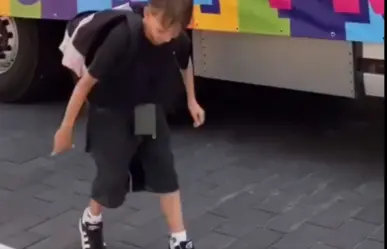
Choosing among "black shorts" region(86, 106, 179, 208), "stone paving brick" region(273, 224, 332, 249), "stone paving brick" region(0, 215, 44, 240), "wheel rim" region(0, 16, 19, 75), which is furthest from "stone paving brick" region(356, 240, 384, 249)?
"wheel rim" region(0, 16, 19, 75)

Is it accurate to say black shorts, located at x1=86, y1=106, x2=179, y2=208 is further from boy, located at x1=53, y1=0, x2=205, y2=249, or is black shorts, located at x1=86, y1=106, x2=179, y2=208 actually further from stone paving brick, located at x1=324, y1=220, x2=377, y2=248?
stone paving brick, located at x1=324, y1=220, x2=377, y2=248

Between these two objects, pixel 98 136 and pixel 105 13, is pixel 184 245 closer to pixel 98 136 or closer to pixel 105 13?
pixel 98 136

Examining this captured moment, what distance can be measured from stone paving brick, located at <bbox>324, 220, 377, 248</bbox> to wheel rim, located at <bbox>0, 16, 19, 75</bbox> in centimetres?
348

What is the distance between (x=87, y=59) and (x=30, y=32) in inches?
124

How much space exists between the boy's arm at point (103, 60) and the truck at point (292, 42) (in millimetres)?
1343

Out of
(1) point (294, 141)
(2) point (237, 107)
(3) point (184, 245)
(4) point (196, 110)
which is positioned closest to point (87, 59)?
(4) point (196, 110)

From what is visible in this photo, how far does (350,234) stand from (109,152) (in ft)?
4.25

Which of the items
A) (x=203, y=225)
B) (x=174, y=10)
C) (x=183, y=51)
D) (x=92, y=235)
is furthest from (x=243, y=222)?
(x=174, y=10)

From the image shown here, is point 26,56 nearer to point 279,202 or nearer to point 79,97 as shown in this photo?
point 279,202

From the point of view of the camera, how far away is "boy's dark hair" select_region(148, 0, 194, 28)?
10.4 ft

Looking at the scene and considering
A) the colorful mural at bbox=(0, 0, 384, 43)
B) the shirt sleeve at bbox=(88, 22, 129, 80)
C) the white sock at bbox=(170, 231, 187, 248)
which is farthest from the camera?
the colorful mural at bbox=(0, 0, 384, 43)

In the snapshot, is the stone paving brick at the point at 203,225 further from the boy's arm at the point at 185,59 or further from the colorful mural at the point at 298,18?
the colorful mural at the point at 298,18

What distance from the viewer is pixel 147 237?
4047mm

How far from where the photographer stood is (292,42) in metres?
4.92
